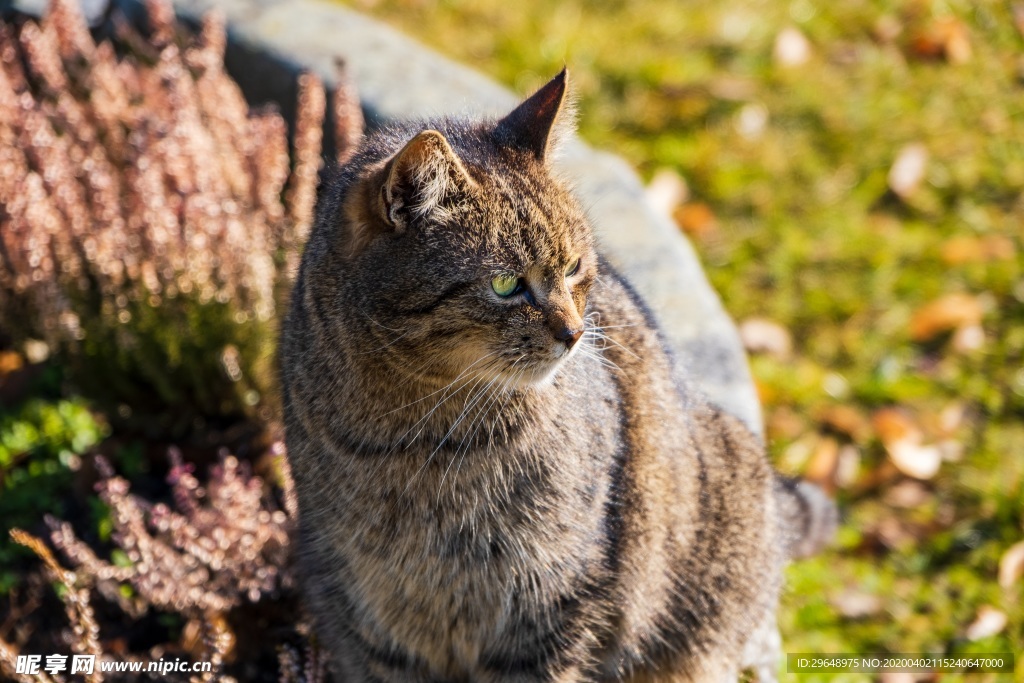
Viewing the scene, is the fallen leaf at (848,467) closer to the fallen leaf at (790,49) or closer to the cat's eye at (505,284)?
the cat's eye at (505,284)

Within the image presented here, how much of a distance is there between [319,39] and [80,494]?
185 centimetres

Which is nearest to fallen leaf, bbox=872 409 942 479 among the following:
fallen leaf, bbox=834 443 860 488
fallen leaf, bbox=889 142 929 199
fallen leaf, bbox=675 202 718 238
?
fallen leaf, bbox=834 443 860 488

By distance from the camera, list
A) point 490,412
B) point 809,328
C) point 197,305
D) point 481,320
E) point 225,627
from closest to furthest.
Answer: point 481,320
point 490,412
point 225,627
point 197,305
point 809,328

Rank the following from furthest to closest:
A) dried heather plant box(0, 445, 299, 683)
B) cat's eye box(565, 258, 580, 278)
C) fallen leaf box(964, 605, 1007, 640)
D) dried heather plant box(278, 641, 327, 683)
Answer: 1. fallen leaf box(964, 605, 1007, 640)
2. dried heather plant box(0, 445, 299, 683)
3. dried heather plant box(278, 641, 327, 683)
4. cat's eye box(565, 258, 580, 278)

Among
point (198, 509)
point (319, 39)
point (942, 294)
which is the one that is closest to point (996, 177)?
point (942, 294)

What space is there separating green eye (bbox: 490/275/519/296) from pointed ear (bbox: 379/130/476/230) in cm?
18

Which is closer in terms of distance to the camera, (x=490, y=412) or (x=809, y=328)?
(x=490, y=412)

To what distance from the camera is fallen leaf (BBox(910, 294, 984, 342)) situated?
4.17m

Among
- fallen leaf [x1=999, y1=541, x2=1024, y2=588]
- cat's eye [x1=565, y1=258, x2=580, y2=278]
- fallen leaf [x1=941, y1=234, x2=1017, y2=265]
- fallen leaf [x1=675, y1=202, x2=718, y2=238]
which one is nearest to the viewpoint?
cat's eye [x1=565, y1=258, x2=580, y2=278]

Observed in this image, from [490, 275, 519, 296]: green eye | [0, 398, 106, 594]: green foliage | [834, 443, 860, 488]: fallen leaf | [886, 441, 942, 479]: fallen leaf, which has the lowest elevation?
[834, 443, 860, 488]: fallen leaf

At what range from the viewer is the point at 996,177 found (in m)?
4.73

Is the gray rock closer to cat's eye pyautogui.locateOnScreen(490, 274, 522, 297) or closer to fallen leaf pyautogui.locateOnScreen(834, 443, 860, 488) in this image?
fallen leaf pyautogui.locateOnScreen(834, 443, 860, 488)

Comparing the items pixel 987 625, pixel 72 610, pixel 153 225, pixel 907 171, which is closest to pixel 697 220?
pixel 907 171

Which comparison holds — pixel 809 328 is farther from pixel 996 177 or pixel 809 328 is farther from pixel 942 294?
pixel 996 177
